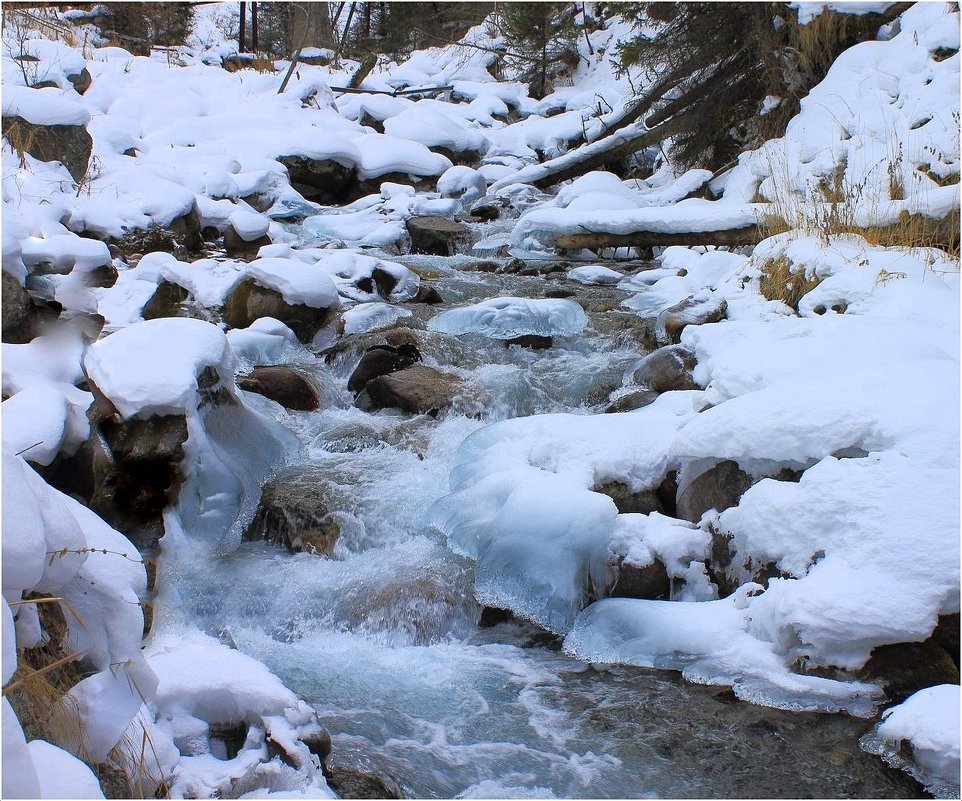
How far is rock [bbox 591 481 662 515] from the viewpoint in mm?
3467

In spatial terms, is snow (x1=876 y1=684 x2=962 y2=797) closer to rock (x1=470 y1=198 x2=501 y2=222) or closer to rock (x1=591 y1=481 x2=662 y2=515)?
rock (x1=591 y1=481 x2=662 y2=515)

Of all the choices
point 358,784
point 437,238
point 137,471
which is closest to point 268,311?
point 137,471

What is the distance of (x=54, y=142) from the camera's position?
729 cm

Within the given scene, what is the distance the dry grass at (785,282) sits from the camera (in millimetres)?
4586

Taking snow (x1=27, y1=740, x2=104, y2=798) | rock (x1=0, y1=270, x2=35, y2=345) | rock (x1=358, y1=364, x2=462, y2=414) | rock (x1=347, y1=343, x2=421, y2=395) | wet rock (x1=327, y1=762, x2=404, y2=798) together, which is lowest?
wet rock (x1=327, y1=762, x2=404, y2=798)

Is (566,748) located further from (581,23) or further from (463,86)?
(581,23)

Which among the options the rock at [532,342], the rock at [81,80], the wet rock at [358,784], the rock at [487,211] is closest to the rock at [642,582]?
the wet rock at [358,784]

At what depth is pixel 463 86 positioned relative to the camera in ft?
47.9

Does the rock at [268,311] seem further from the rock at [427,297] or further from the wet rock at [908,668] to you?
the wet rock at [908,668]

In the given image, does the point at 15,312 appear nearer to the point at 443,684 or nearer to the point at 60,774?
the point at 443,684

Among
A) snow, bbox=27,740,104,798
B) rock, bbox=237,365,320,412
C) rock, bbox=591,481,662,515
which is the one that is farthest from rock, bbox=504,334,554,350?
snow, bbox=27,740,104,798

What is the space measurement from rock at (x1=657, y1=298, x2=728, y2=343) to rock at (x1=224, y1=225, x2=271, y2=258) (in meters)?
3.84

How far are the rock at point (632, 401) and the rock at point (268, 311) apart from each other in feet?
7.56

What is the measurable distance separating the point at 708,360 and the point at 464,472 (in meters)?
1.45
